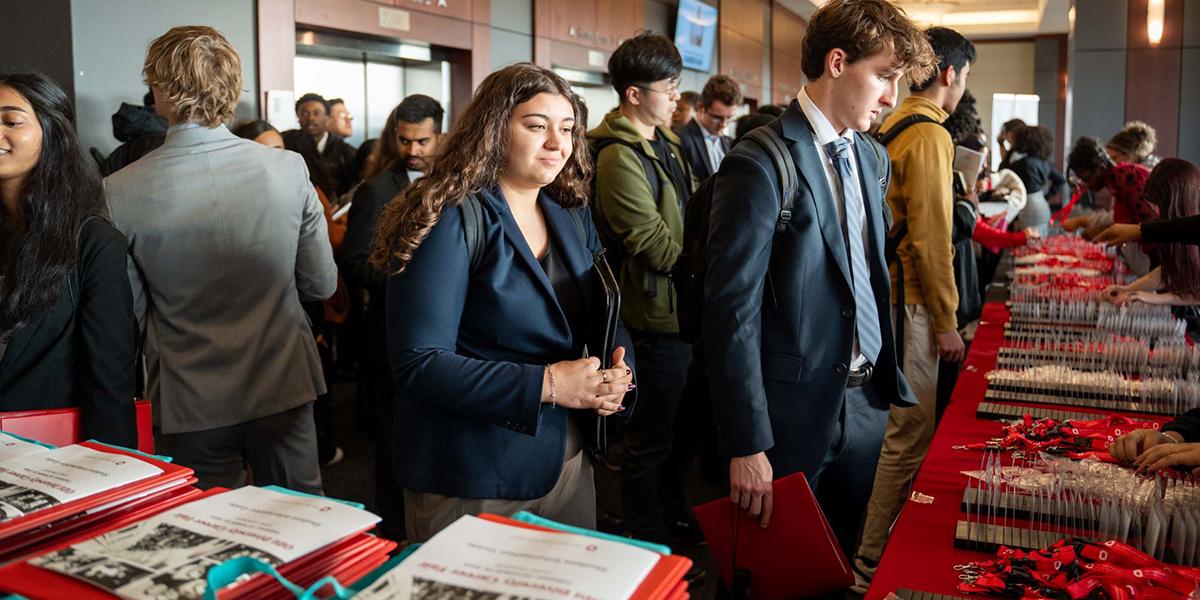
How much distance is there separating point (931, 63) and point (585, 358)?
1.10 metres

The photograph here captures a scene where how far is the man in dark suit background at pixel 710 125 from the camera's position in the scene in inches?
203

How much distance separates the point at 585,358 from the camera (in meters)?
1.88

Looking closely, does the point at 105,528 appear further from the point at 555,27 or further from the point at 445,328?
the point at 555,27

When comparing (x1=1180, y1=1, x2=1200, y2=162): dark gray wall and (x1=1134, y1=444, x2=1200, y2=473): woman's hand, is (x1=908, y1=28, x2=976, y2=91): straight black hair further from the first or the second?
(x1=1180, y1=1, x2=1200, y2=162): dark gray wall

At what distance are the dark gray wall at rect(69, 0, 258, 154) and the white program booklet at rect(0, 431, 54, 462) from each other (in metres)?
3.55

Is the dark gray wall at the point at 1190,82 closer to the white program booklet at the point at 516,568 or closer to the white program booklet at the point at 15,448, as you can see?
the white program booklet at the point at 516,568

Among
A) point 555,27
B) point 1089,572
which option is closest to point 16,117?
point 1089,572

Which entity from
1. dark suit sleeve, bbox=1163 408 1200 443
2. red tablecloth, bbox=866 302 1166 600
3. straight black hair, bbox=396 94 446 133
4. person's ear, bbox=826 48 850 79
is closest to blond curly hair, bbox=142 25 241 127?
straight black hair, bbox=396 94 446 133

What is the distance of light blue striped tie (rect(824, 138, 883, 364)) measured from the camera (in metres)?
2.29

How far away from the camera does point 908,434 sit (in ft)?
11.5

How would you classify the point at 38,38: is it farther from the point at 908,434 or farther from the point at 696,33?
the point at 696,33

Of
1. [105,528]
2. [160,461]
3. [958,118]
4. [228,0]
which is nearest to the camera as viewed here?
[105,528]

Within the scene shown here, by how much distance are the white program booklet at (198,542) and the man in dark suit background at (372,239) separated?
2242 mm

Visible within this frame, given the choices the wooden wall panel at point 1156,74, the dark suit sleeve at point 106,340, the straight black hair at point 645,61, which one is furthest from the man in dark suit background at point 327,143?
the wooden wall panel at point 1156,74
